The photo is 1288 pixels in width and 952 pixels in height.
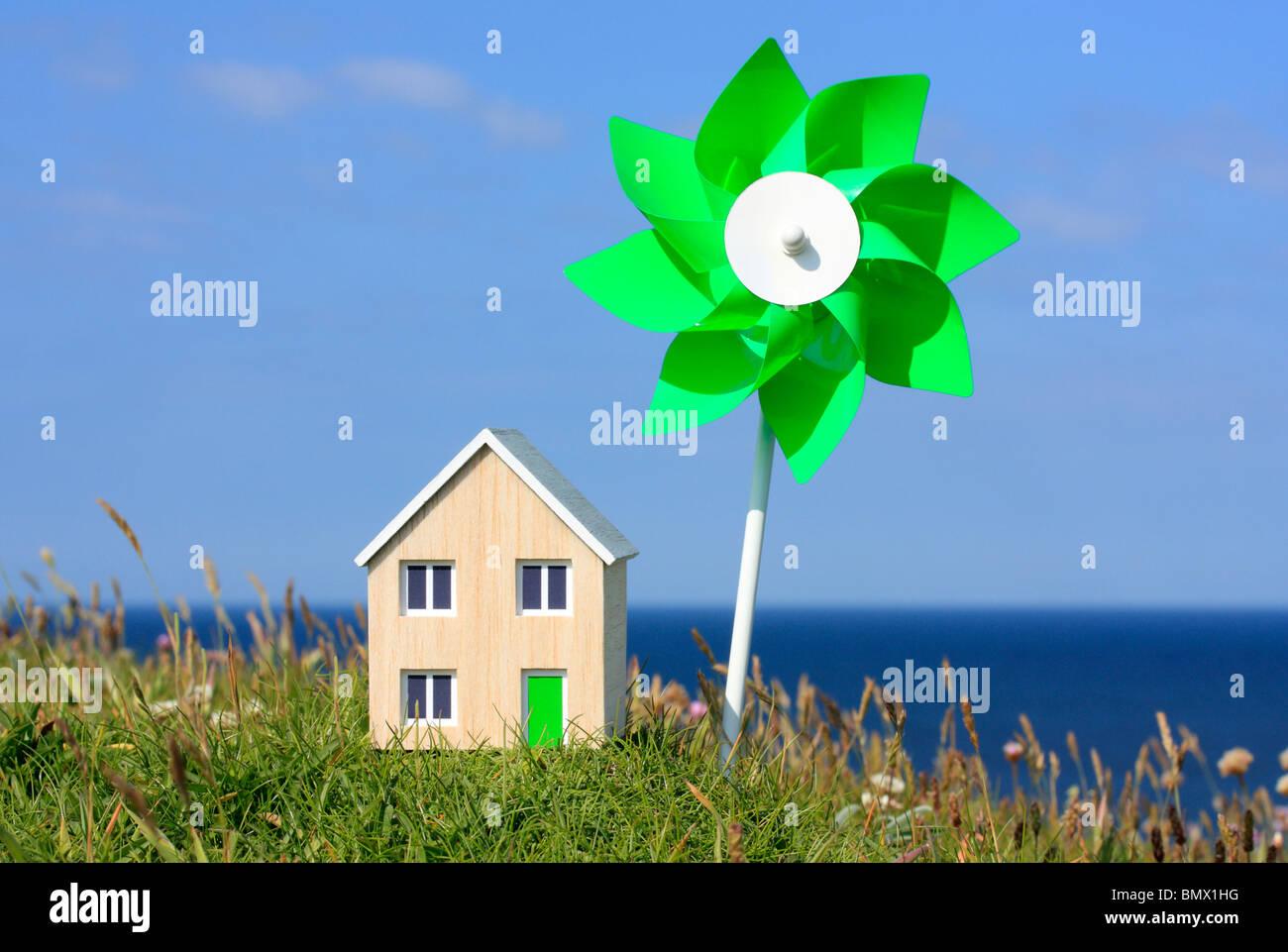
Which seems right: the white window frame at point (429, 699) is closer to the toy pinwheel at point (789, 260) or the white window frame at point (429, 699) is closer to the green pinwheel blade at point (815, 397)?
the toy pinwheel at point (789, 260)

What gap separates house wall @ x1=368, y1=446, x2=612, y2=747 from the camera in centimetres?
488

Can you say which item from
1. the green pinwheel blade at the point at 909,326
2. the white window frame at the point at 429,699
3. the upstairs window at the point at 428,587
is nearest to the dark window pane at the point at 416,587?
the upstairs window at the point at 428,587

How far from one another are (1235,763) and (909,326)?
244 centimetres

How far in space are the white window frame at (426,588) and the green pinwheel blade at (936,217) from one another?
2.48m

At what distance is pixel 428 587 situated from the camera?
5.00 m

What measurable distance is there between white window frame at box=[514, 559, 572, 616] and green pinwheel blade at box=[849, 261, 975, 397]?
5.78ft

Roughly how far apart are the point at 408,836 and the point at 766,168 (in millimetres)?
3414

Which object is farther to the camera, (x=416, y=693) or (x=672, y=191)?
(x=672, y=191)

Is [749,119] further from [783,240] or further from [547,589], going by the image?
[547,589]

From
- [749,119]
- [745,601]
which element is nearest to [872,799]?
[745,601]

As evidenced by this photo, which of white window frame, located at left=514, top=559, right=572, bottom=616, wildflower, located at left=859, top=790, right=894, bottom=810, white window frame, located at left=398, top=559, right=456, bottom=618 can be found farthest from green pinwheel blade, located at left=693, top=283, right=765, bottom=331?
wildflower, located at left=859, top=790, right=894, bottom=810

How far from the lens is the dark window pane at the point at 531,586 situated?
495 cm
